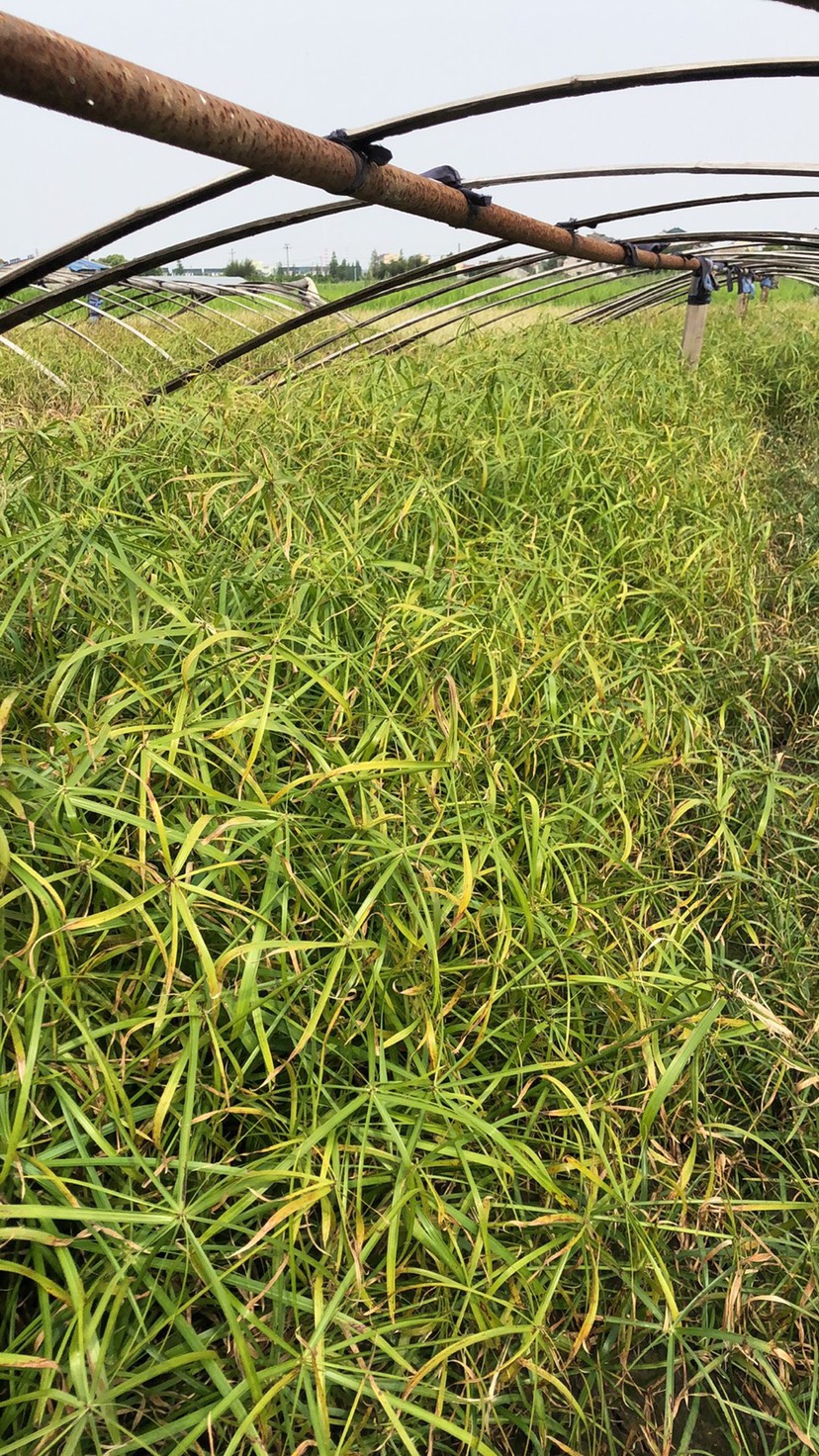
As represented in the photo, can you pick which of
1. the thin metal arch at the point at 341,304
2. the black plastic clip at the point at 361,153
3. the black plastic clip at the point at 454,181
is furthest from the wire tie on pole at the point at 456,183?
the thin metal arch at the point at 341,304

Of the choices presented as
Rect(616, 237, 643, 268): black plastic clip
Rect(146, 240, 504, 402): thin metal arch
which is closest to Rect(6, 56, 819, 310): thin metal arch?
Rect(146, 240, 504, 402): thin metal arch

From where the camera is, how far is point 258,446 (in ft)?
7.27

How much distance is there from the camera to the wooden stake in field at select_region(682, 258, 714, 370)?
4.75 meters

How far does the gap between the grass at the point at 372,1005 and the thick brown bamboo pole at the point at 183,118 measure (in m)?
0.62

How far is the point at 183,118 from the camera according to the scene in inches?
43.5

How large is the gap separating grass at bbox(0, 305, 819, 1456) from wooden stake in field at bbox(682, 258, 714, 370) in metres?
3.40

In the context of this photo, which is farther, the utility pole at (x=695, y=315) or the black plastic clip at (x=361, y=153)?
the utility pole at (x=695, y=315)

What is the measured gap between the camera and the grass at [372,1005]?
0.92 metres

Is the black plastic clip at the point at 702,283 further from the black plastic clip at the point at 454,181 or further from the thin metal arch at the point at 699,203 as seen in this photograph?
the black plastic clip at the point at 454,181

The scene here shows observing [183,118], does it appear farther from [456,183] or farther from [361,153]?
[456,183]

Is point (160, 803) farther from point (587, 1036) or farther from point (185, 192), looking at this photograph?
point (185, 192)

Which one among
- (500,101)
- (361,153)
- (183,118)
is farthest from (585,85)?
(183,118)

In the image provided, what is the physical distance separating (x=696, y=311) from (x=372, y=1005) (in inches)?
195

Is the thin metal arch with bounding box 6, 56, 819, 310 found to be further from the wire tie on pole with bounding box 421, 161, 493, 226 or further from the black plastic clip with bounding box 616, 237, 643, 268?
the black plastic clip with bounding box 616, 237, 643, 268
